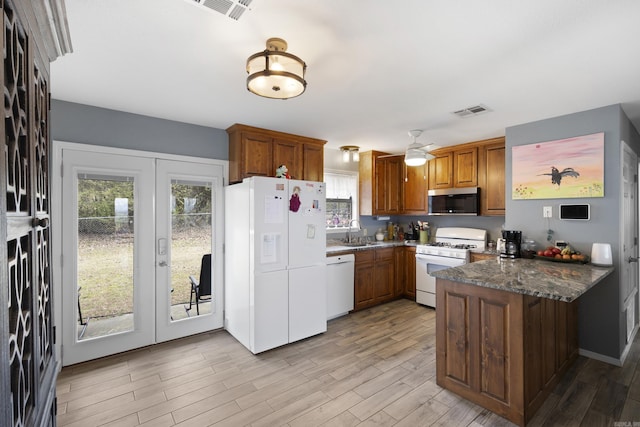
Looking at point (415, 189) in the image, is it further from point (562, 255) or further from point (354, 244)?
point (562, 255)

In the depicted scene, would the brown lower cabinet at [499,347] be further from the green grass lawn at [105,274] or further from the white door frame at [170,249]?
the green grass lawn at [105,274]

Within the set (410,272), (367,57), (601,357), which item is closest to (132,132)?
(367,57)

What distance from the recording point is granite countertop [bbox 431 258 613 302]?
76.4 inches

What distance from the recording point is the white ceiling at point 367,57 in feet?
5.18

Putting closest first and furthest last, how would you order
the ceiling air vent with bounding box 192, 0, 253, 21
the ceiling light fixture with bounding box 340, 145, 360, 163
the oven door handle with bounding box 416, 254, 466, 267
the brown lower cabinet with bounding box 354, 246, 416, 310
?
1. the ceiling air vent with bounding box 192, 0, 253, 21
2. the oven door handle with bounding box 416, 254, 466, 267
3. the brown lower cabinet with bounding box 354, 246, 416, 310
4. the ceiling light fixture with bounding box 340, 145, 360, 163

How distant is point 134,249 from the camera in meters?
3.16

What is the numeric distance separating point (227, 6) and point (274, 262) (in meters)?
2.32

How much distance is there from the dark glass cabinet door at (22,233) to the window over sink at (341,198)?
381 centimetres

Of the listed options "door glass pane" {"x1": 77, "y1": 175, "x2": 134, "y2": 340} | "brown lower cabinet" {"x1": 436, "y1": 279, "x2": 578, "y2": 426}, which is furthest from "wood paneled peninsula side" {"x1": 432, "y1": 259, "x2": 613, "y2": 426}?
"door glass pane" {"x1": 77, "y1": 175, "x2": 134, "y2": 340}

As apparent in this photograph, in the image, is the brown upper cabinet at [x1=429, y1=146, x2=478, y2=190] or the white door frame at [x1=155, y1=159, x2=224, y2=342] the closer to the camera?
the white door frame at [x1=155, y1=159, x2=224, y2=342]

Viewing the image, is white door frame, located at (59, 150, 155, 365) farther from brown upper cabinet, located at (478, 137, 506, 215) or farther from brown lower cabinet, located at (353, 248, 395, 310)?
brown upper cabinet, located at (478, 137, 506, 215)

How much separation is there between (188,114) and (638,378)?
4.78m

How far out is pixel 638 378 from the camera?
2623 millimetres

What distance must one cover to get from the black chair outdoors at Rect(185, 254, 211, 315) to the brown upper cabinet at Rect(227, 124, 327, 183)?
103cm
